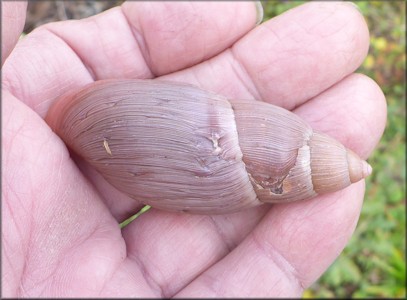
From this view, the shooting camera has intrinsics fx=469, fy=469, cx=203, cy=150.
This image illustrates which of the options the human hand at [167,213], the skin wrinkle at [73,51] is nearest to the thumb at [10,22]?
the human hand at [167,213]

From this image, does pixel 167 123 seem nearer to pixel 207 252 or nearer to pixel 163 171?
pixel 163 171

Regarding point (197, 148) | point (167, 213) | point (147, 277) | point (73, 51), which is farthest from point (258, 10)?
point (147, 277)

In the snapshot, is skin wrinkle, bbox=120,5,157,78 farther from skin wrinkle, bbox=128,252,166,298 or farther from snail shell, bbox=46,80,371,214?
skin wrinkle, bbox=128,252,166,298

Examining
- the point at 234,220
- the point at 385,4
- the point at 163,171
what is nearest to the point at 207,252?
the point at 234,220

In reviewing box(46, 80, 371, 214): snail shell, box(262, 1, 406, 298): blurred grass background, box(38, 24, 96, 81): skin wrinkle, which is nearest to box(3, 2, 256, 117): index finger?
box(38, 24, 96, 81): skin wrinkle

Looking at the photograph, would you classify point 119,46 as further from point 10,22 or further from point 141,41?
point 10,22
